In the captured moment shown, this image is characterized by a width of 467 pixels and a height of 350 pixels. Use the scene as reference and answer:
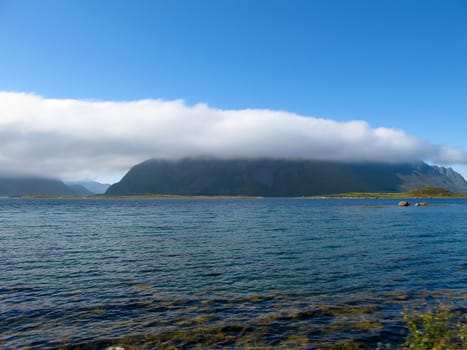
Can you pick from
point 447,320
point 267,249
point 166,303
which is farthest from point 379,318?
point 267,249

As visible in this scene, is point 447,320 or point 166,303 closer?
point 447,320

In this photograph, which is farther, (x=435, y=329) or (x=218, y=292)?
(x=218, y=292)

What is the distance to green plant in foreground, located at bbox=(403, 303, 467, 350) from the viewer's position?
50.7 ft

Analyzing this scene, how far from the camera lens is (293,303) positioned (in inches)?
966

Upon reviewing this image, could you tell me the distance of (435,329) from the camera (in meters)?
17.1

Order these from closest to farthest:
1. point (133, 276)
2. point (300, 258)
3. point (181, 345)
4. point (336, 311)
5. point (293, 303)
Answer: point (181, 345)
point (336, 311)
point (293, 303)
point (133, 276)
point (300, 258)

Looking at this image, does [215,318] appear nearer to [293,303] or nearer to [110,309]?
[293,303]

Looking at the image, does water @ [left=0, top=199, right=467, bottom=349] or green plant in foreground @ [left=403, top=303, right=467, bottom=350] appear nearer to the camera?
green plant in foreground @ [left=403, top=303, right=467, bottom=350]

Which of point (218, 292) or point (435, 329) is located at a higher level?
point (435, 329)

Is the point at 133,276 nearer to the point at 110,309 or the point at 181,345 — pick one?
the point at 110,309

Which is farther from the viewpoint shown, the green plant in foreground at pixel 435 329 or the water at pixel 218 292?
the water at pixel 218 292

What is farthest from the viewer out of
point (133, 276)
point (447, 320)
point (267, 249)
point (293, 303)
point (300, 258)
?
point (267, 249)

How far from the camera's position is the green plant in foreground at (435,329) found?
15.5 meters

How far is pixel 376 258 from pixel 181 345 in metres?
30.7
